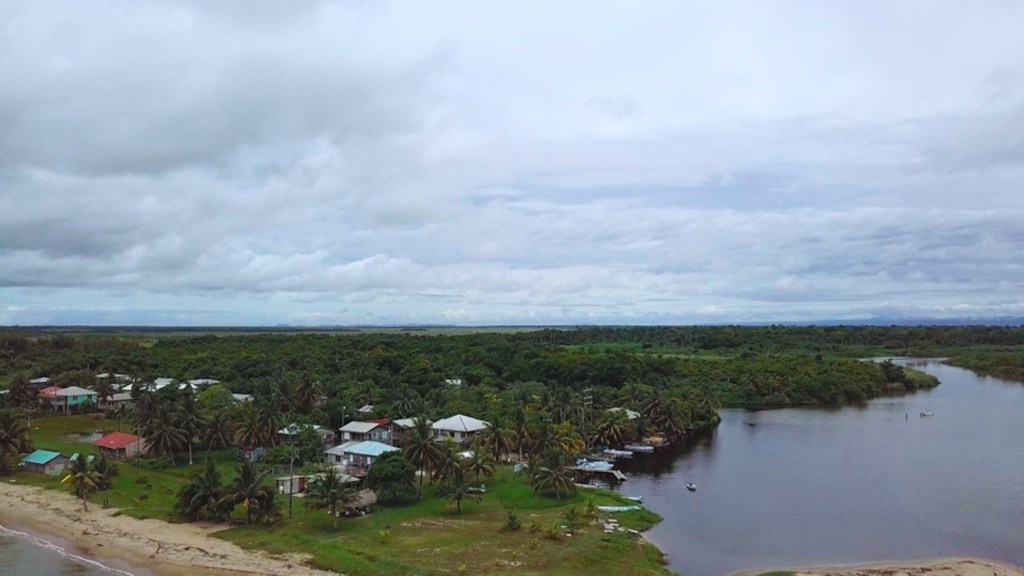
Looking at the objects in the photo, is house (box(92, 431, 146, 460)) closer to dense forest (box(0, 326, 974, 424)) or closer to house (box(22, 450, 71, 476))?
house (box(22, 450, 71, 476))

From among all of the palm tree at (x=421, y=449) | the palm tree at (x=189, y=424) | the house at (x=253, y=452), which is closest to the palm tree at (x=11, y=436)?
the palm tree at (x=189, y=424)

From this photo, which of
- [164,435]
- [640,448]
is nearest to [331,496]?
[164,435]

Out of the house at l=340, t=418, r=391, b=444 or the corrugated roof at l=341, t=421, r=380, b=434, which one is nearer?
the corrugated roof at l=341, t=421, r=380, b=434

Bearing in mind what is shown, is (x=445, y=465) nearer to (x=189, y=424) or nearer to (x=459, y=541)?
(x=459, y=541)

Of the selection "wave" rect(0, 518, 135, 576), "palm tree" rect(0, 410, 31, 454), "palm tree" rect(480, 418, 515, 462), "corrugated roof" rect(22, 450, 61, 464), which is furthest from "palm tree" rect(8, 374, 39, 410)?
"palm tree" rect(480, 418, 515, 462)

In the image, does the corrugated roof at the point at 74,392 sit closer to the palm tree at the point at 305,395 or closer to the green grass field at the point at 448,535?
the palm tree at the point at 305,395

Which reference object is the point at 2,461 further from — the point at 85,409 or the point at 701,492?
the point at 701,492
